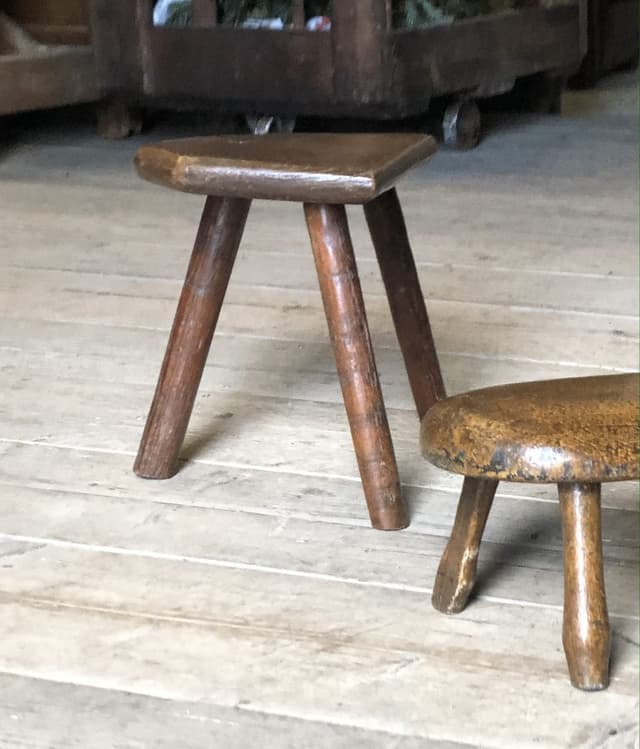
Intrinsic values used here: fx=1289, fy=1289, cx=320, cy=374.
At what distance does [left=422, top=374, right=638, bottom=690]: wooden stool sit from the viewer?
95cm

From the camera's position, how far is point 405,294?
1405mm

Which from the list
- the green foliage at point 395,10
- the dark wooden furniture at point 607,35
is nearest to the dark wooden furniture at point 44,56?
the green foliage at point 395,10

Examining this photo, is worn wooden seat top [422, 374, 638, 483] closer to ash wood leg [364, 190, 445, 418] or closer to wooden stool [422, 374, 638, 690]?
wooden stool [422, 374, 638, 690]

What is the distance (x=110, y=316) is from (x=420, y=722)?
47.8 inches

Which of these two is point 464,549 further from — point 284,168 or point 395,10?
point 395,10

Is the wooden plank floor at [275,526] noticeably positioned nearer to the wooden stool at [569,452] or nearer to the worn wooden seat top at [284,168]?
the wooden stool at [569,452]

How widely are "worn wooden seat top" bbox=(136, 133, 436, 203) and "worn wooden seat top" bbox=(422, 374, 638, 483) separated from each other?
26 centimetres

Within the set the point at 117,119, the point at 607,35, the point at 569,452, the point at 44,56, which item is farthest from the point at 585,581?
the point at 607,35

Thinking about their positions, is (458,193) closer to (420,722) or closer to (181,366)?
Answer: (181,366)

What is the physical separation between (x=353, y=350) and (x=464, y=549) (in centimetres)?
27

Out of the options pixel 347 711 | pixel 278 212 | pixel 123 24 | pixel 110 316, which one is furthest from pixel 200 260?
pixel 123 24

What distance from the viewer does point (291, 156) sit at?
1280 millimetres

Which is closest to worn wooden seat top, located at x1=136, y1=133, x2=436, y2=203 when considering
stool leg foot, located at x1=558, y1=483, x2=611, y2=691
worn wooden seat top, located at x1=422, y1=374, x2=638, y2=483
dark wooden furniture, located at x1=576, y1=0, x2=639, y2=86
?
worn wooden seat top, located at x1=422, y1=374, x2=638, y2=483

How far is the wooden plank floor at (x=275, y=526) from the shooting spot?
1.01 meters
